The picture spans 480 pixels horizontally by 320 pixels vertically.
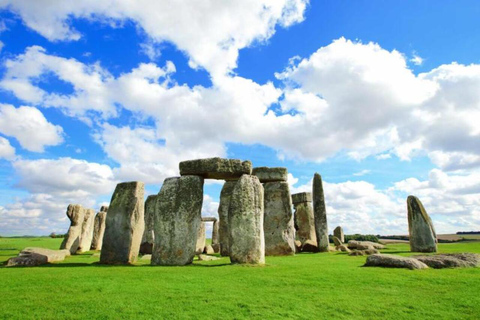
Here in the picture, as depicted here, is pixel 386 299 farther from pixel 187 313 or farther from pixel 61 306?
pixel 61 306

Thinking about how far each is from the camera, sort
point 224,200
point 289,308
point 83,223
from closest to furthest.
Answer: point 289,308 < point 224,200 < point 83,223

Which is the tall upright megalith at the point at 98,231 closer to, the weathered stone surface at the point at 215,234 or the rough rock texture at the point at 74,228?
the rough rock texture at the point at 74,228

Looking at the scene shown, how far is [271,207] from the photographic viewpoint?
681 inches

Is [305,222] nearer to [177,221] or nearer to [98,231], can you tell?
[177,221]

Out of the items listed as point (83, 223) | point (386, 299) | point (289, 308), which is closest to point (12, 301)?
point (289, 308)

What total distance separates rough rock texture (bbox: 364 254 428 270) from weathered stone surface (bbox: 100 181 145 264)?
7.67 m

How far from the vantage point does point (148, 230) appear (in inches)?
764

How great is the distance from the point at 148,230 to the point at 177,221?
9.22 m

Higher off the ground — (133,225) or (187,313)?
(133,225)

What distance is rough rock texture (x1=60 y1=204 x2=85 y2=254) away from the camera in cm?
1878

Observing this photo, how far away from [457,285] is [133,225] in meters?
9.53

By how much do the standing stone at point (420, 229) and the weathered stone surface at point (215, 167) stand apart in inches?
400

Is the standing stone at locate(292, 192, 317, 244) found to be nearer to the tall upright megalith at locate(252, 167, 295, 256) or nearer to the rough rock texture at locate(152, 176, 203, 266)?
the tall upright megalith at locate(252, 167, 295, 256)

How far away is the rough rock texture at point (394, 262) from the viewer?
918 centimetres
